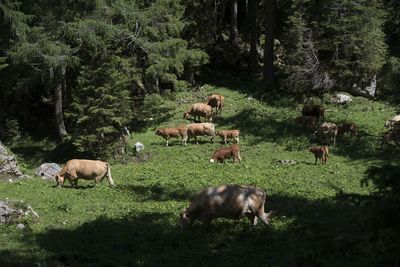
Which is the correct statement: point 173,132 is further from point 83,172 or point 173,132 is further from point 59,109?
point 59,109

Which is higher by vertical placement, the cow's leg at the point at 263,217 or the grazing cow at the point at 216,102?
the cow's leg at the point at 263,217

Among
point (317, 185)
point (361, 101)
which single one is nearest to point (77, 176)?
point (317, 185)

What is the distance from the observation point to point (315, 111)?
1204 inches

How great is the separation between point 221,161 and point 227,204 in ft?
33.8

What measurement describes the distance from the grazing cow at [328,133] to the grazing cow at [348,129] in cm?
67

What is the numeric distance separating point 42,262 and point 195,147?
1613cm

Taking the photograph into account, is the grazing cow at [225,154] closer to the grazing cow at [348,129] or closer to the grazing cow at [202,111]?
the grazing cow at [348,129]

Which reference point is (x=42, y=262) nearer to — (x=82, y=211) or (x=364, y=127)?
(x=82, y=211)

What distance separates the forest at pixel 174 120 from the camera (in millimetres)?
15258

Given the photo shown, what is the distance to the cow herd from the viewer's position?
603 inches

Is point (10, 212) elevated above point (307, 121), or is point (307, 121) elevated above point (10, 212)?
point (10, 212)

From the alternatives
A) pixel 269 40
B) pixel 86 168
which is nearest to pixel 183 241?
pixel 86 168

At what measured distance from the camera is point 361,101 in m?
33.9

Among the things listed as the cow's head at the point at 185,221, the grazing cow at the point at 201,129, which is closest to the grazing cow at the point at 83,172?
the cow's head at the point at 185,221
